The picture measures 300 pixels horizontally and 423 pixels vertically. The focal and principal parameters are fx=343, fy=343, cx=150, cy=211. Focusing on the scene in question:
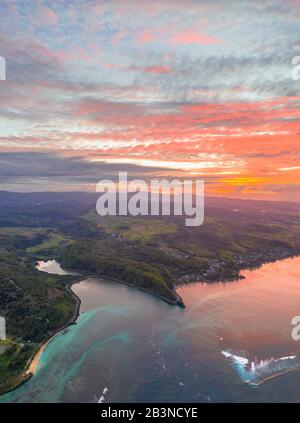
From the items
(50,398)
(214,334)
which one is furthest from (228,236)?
(50,398)

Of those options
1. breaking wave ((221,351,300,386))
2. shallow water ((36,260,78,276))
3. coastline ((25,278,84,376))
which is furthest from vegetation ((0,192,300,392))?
breaking wave ((221,351,300,386))

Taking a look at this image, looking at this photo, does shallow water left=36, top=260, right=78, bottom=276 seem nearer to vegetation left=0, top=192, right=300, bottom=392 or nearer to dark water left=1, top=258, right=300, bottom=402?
vegetation left=0, top=192, right=300, bottom=392

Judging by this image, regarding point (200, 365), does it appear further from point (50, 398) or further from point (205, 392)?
point (50, 398)

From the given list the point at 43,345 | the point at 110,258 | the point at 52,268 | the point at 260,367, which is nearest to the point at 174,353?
the point at 260,367

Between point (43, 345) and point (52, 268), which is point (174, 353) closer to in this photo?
point (43, 345)

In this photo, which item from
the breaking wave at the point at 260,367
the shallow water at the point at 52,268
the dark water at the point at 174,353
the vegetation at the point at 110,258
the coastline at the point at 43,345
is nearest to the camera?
the dark water at the point at 174,353

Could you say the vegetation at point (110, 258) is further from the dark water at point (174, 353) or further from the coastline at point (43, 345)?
the dark water at point (174, 353)

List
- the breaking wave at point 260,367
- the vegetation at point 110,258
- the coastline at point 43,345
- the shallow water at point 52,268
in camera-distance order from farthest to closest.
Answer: the shallow water at point 52,268 → the vegetation at point 110,258 → the coastline at point 43,345 → the breaking wave at point 260,367

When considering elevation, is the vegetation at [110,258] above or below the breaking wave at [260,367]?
above

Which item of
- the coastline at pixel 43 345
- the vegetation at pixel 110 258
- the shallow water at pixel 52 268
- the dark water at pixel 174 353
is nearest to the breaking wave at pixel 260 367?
the dark water at pixel 174 353
